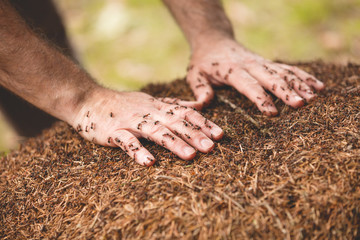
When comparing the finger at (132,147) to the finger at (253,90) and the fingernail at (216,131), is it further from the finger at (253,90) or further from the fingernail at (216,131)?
the finger at (253,90)

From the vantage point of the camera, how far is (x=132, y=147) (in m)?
2.65

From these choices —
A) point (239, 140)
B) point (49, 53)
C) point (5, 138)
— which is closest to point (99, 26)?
point (5, 138)

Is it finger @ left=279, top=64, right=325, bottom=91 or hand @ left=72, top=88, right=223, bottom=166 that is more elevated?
finger @ left=279, top=64, right=325, bottom=91

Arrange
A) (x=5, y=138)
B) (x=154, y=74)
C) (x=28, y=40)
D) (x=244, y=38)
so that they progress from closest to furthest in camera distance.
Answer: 1. (x=28, y=40)
2. (x=5, y=138)
3. (x=154, y=74)
4. (x=244, y=38)

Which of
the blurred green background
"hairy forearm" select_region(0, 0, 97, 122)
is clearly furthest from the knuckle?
the blurred green background

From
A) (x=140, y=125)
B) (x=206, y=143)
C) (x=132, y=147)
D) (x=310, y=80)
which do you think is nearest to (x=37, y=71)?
(x=140, y=125)

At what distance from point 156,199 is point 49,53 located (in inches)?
89.0

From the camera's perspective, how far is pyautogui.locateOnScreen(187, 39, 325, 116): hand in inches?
124

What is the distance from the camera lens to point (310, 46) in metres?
8.41

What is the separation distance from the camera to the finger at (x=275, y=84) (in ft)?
10.0

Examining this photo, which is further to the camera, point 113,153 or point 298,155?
point 113,153

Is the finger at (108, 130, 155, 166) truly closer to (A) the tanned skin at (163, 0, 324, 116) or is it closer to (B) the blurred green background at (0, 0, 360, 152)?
(A) the tanned skin at (163, 0, 324, 116)

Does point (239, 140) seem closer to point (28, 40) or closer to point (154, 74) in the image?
point (28, 40)

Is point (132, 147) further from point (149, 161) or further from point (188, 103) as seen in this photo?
point (188, 103)
